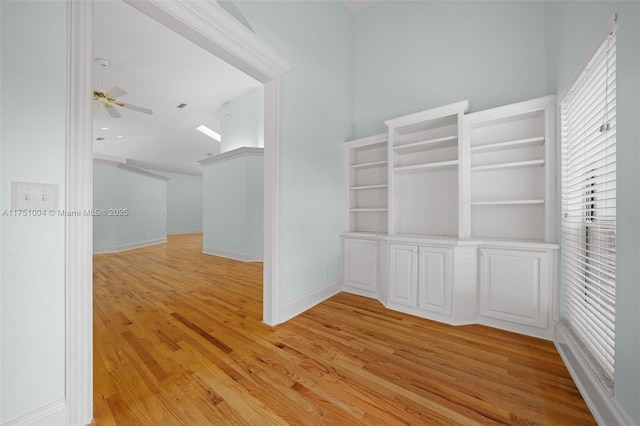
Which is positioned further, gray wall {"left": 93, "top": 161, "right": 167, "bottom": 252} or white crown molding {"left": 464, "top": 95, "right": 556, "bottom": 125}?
gray wall {"left": 93, "top": 161, "right": 167, "bottom": 252}

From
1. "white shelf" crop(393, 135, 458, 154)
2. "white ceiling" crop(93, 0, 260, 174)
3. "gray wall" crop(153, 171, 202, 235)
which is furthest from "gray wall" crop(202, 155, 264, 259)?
"gray wall" crop(153, 171, 202, 235)

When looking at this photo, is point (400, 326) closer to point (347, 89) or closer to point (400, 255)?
point (400, 255)

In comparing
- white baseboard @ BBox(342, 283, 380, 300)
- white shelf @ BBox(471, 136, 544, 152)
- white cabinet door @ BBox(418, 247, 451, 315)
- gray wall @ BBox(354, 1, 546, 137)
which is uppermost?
gray wall @ BBox(354, 1, 546, 137)

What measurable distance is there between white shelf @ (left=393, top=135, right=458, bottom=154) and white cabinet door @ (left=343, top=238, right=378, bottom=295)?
1.21 meters

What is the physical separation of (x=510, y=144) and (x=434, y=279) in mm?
1531

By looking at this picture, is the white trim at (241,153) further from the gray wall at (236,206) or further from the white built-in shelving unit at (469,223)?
the white built-in shelving unit at (469,223)

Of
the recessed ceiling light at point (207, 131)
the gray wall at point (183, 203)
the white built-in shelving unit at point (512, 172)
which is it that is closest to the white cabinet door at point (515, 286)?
the white built-in shelving unit at point (512, 172)

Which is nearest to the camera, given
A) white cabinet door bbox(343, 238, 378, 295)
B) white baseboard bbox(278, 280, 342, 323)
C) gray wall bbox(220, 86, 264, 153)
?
white baseboard bbox(278, 280, 342, 323)

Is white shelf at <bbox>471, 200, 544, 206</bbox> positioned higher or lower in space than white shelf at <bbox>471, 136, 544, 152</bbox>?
lower

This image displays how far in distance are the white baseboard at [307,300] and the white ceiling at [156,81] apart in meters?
4.23

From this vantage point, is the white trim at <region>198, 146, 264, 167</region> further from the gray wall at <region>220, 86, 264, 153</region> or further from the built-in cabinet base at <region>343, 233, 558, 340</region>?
the built-in cabinet base at <region>343, 233, 558, 340</region>

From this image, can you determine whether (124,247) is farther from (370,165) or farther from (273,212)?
(370,165)

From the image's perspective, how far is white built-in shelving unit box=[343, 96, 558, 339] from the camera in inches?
90.7

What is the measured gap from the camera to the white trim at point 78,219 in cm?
123
